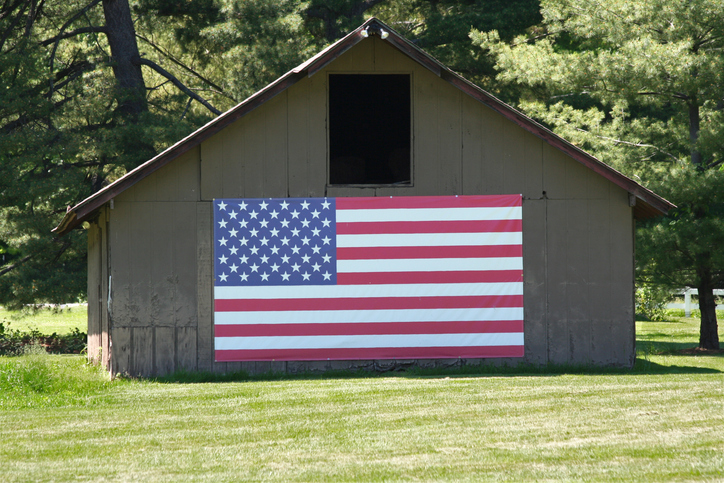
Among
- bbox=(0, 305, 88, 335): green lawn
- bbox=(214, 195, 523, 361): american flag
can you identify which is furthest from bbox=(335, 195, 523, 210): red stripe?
bbox=(0, 305, 88, 335): green lawn

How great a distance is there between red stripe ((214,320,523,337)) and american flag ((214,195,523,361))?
0.02 meters

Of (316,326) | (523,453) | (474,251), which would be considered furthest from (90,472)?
(474,251)

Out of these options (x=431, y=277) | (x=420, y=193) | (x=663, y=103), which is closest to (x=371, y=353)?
(x=431, y=277)

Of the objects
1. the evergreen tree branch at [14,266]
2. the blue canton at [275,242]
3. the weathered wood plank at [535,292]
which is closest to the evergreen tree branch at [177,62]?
the evergreen tree branch at [14,266]

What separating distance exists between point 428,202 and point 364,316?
228 cm

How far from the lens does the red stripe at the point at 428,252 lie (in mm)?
14391

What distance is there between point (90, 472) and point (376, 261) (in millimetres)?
7546

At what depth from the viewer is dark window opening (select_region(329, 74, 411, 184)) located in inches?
773

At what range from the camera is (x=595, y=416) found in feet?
32.3

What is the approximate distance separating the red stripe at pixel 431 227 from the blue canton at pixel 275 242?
0.37 m

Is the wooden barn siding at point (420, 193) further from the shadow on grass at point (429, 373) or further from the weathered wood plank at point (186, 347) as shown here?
the shadow on grass at point (429, 373)

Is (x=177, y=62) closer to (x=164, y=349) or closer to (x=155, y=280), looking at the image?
(x=155, y=280)

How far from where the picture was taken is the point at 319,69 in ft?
46.4

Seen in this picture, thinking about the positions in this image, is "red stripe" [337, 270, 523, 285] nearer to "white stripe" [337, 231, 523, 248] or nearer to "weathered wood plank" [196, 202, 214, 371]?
"white stripe" [337, 231, 523, 248]
